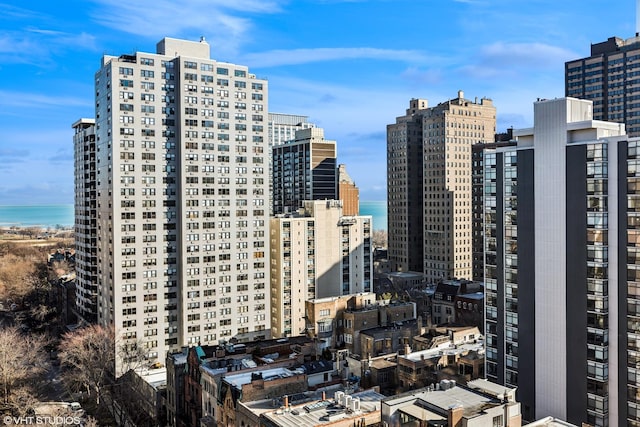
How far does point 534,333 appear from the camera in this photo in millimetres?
60000

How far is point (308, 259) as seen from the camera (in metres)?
114

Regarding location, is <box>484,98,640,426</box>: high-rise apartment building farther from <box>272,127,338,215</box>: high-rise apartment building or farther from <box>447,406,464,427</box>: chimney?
<box>272,127,338,215</box>: high-rise apartment building

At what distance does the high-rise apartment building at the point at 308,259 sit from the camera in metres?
112

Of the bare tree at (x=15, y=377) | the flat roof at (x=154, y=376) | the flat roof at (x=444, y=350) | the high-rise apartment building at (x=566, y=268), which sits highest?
the high-rise apartment building at (x=566, y=268)

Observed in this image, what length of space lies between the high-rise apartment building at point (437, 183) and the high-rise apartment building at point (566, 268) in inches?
4257

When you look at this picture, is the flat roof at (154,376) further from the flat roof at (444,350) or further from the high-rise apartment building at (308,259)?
the flat roof at (444,350)

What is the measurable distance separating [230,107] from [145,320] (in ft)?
143

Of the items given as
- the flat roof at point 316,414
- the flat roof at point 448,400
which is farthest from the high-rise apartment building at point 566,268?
the flat roof at point 316,414

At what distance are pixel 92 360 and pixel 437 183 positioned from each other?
4733 inches

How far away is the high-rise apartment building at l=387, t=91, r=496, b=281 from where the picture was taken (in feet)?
563

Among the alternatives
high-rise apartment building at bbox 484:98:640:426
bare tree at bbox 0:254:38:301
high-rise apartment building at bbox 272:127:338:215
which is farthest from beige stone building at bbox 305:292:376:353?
bare tree at bbox 0:254:38:301

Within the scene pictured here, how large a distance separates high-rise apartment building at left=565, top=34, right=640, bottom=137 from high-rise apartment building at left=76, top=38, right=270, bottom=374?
362 feet

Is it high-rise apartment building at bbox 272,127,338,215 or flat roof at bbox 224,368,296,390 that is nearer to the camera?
flat roof at bbox 224,368,296,390

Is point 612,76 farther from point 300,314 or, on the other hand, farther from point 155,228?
point 155,228
